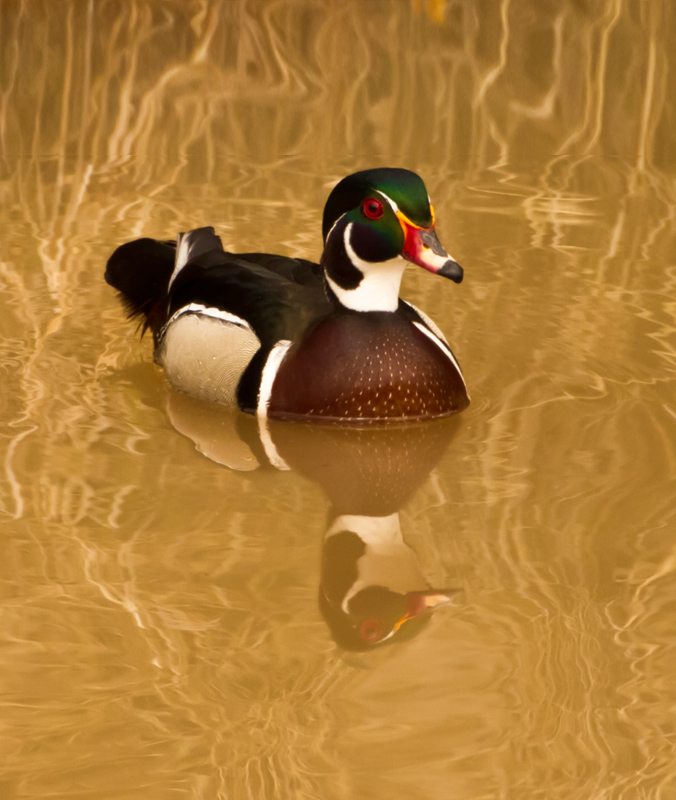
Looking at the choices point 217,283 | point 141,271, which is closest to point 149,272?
point 141,271

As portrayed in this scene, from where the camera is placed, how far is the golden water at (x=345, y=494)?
3.19 meters

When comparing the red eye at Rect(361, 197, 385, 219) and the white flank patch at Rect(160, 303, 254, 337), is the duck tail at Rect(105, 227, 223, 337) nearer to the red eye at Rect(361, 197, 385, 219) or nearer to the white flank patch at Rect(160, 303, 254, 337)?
the white flank patch at Rect(160, 303, 254, 337)

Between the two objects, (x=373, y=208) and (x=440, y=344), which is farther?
(x=440, y=344)

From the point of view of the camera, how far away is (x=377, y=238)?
478 cm

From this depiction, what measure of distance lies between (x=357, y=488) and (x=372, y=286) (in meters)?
0.82

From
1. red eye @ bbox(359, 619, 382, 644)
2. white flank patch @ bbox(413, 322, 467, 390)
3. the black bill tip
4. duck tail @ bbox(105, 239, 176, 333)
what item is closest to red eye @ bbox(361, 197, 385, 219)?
the black bill tip

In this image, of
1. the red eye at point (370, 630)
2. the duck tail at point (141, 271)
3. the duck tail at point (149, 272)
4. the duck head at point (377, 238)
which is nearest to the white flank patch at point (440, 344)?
the duck head at point (377, 238)

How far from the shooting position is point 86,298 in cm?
624

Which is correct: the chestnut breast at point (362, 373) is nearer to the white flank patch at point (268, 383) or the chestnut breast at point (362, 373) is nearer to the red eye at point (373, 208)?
the white flank patch at point (268, 383)

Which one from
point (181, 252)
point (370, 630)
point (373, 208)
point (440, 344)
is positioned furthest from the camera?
point (181, 252)

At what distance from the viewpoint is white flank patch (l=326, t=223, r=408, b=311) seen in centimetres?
490

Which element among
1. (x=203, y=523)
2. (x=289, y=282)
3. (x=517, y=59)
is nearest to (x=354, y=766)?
(x=203, y=523)

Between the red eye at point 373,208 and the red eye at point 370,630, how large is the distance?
1.66 metres

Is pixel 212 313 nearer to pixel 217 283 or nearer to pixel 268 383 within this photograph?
pixel 217 283
